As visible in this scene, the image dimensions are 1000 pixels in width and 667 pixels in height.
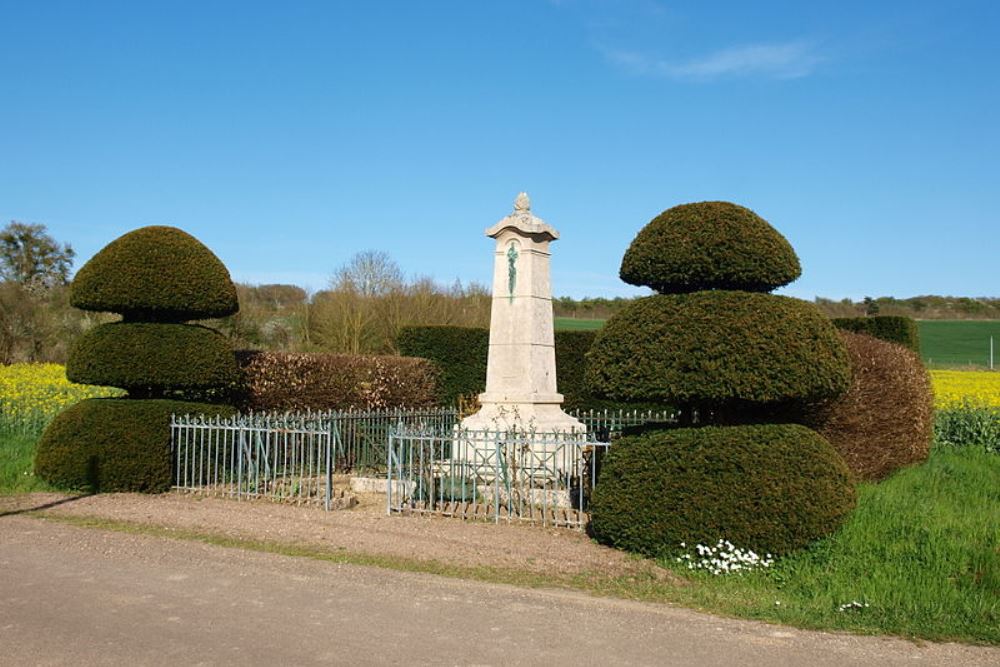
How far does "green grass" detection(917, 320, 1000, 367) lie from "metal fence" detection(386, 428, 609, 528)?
30200mm

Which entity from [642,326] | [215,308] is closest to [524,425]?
[642,326]

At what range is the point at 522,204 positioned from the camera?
41.6ft

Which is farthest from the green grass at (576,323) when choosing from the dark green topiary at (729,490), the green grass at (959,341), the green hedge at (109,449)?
the dark green topiary at (729,490)

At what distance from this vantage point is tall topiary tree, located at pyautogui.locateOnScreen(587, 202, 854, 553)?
24.9 feet

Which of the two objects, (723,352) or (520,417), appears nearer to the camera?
(723,352)

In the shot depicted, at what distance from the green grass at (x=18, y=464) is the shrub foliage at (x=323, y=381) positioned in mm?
3250

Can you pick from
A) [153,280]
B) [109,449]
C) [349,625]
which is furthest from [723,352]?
[109,449]

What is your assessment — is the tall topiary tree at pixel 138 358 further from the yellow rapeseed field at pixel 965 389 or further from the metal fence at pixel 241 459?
the yellow rapeseed field at pixel 965 389

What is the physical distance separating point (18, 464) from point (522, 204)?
837 centimetres

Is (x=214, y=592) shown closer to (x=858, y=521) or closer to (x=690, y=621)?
(x=690, y=621)

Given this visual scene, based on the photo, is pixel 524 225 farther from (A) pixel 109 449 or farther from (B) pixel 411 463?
(A) pixel 109 449

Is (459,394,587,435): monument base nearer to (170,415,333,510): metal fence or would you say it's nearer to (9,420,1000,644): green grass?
(170,415,333,510): metal fence

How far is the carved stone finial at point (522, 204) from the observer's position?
12.7 metres

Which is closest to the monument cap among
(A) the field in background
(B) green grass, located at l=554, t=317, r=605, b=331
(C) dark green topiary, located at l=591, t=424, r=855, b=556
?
(C) dark green topiary, located at l=591, t=424, r=855, b=556
